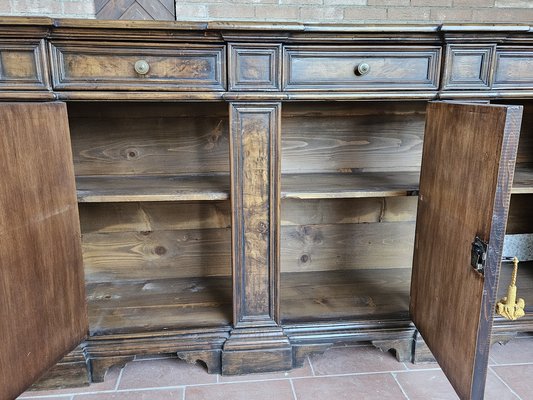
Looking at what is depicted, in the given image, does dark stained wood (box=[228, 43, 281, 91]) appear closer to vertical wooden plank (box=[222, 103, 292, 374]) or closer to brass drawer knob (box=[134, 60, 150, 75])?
vertical wooden plank (box=[222, 103, 292, 374])

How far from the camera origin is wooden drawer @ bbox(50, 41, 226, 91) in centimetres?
112

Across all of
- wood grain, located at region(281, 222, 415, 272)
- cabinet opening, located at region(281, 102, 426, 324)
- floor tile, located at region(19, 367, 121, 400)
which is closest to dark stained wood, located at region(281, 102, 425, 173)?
cabinet opening, located at region(281, 102, 426, 324)

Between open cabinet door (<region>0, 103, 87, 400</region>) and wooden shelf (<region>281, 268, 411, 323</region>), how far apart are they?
2.29 ft

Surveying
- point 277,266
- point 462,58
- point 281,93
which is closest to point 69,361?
point 277,266

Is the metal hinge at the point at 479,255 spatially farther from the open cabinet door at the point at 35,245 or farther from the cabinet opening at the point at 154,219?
the open cabinet door at the point at 35,245

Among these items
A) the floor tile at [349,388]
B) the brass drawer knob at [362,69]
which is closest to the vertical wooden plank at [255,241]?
the floor tile at [349,388]

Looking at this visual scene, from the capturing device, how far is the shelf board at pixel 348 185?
1.34m

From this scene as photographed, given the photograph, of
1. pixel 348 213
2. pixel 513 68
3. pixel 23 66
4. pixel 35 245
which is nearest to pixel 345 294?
pixel 348 213

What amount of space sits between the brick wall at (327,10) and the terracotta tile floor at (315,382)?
1278 millimetres

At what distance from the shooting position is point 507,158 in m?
0.90

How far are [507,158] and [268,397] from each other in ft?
3.13

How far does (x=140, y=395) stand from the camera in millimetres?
1306

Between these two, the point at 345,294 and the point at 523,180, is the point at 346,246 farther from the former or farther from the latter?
the point at 523,180

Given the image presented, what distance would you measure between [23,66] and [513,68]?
1399 mm
